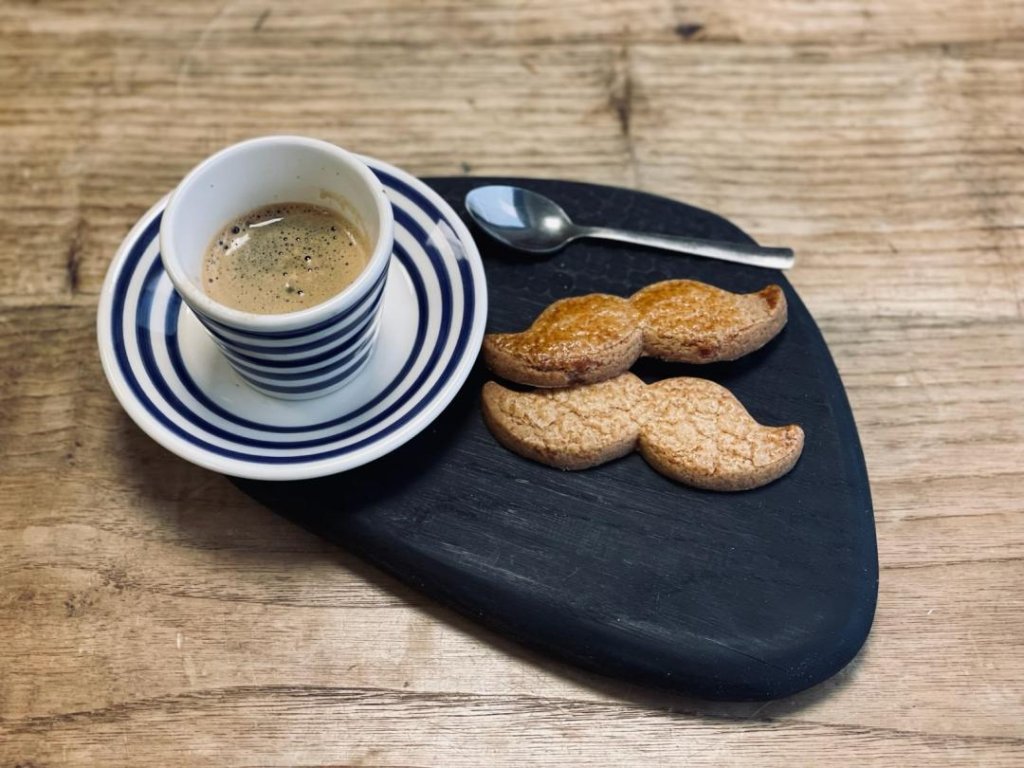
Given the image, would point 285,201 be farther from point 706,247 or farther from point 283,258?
point 706,247

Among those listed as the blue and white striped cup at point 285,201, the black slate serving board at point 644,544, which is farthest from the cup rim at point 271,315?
the black slate serving board at point 644,544

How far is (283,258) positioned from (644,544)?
65 cm

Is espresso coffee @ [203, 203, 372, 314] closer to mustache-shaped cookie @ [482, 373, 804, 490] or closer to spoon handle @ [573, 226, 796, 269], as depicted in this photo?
mustache-shaped cookie @ [482, 373, 804, 490]

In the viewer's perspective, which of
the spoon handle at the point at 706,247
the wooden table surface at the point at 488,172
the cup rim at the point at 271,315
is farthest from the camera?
the spoon handle at the point at 706,247

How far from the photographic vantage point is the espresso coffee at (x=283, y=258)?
4.26 feet

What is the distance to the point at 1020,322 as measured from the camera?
64.4 inches

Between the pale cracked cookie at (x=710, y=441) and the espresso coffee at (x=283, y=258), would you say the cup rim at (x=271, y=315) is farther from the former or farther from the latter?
the pale cracked cookie at (x=710, y=441)

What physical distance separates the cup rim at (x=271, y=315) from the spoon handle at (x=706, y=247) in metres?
0.43

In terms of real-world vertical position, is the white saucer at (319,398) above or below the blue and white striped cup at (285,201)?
Result: below

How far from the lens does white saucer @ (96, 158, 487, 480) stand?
1224 mm

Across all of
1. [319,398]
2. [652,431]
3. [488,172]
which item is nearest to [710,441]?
[652,431]

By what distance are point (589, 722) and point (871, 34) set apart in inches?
63.2

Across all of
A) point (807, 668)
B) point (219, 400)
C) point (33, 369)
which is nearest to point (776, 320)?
point (807, 668)

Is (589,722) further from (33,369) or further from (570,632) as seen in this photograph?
(33,369)
